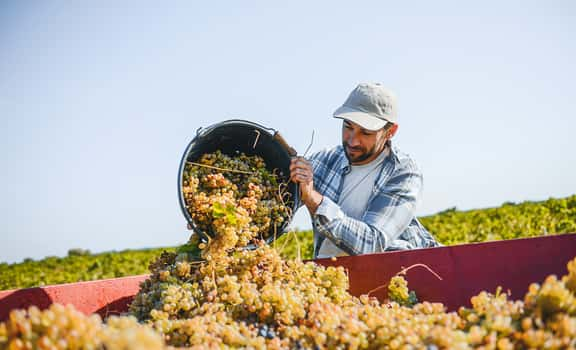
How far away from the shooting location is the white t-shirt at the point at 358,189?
3.61m

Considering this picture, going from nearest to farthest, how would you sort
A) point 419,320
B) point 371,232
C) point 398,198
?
point 419,320, point 371,232, point 398,198

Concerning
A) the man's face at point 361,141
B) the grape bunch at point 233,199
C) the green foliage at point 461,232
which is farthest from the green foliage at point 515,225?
the grape bunch at point 233,199

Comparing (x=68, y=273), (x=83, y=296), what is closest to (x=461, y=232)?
(x=83, y=296)

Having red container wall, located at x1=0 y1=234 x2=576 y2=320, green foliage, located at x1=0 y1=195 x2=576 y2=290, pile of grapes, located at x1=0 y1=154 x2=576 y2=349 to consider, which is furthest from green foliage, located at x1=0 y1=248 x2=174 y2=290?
pile of grapes, located at x1=0 y1=154 x2=576 y2=349

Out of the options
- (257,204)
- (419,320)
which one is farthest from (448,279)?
(257,204)

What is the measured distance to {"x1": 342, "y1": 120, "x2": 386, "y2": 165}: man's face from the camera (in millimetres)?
3428

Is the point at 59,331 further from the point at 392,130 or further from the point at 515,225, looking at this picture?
the point at 515,225

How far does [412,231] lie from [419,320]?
188cm

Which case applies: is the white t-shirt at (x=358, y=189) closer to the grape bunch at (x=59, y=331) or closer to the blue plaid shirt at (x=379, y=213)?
the blue plaid shirt at (x=379, y=213)

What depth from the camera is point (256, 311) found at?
201 centimetres

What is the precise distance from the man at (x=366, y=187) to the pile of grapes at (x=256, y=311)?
0.40 m

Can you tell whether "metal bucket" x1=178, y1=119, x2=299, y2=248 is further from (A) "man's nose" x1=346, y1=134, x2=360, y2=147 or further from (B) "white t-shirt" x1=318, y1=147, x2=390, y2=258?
(B) "white t-shirt" x1=318, y1=147, x2=390, y2=258

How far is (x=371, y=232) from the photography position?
3.10 metres

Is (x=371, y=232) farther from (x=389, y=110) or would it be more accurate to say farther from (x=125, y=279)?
(x=125, y=279)
